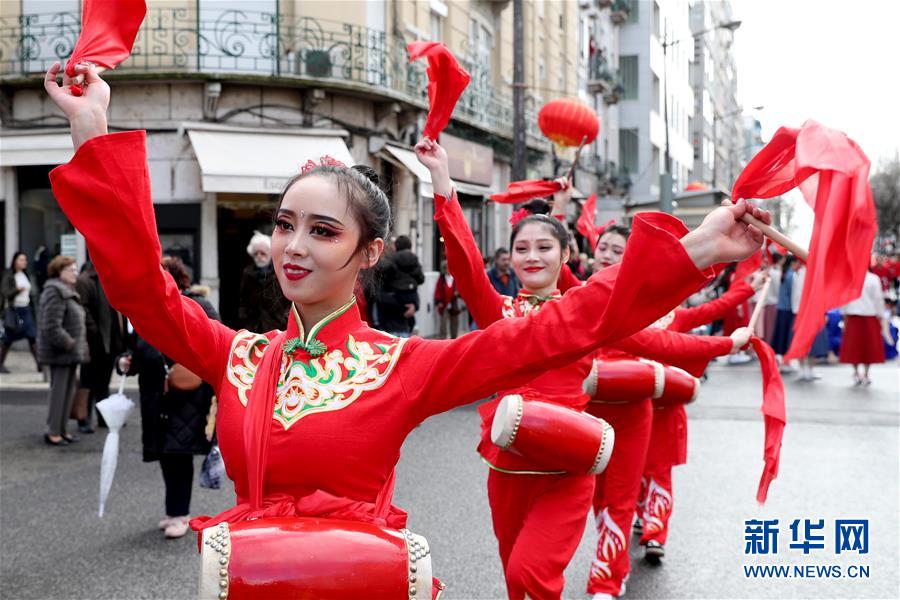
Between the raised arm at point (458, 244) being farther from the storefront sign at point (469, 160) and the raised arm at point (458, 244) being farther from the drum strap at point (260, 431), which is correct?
the storefront sign at point (469, 160)

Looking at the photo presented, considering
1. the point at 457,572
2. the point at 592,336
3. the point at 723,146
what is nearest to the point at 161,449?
the point at 457,572

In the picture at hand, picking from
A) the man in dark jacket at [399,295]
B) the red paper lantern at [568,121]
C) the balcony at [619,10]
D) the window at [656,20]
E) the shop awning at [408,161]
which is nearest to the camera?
the man in dark jacket at [399,295]

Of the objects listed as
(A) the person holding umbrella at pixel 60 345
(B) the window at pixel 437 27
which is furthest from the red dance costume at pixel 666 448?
(B) the window at pixel 437 27

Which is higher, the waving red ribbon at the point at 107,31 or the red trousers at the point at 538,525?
the waving red ribbon at the point at 107,31

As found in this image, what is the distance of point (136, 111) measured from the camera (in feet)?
49.6

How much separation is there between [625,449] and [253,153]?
11.4m

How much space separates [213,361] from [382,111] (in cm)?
1506

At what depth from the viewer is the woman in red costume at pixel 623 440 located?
14.6 feet

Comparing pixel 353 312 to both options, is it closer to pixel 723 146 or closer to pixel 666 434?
pixel 666 434

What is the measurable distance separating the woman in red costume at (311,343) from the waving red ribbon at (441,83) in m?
1.26

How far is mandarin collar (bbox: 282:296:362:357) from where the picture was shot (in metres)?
2.27

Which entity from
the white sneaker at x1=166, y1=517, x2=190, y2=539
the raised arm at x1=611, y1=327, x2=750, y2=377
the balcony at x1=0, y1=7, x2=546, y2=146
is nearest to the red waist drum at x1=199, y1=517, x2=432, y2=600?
the raised arm at x1=611, y1=327, x2=750, y2=377

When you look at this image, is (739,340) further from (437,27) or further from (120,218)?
(437,27)

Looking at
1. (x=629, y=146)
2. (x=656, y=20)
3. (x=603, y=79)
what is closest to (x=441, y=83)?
(x=603, y=79)
